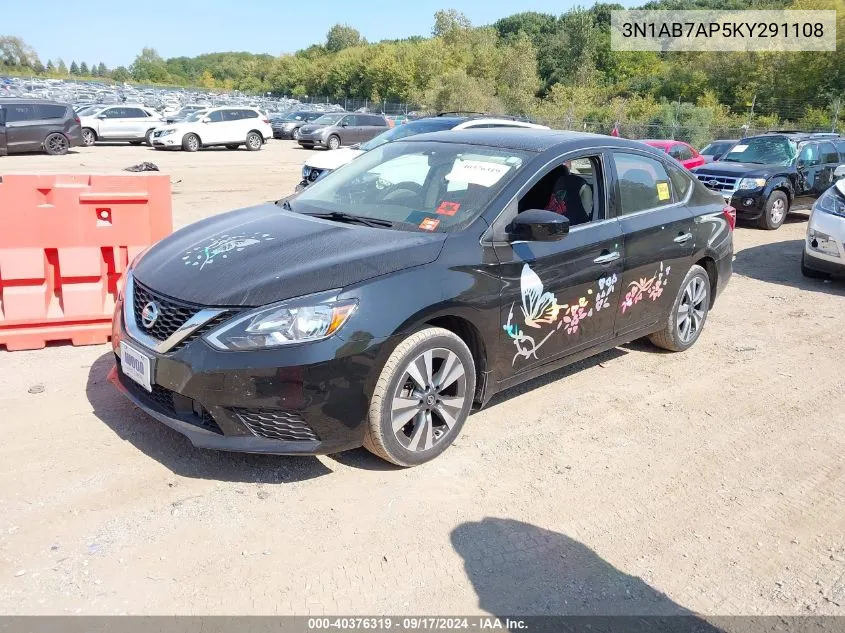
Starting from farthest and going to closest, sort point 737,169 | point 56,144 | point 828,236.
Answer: point 56,144 < point 737,169 < point 828,236

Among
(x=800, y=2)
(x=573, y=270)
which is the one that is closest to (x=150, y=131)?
(x=573, y=270)

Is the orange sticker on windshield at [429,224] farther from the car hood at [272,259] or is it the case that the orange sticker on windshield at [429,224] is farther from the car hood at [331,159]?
the car hood at [331,159]

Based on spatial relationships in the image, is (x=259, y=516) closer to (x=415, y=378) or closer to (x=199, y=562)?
(x=199, y=562)

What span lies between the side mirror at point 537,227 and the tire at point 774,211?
10030 mm

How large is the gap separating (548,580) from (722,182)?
11.7 meters

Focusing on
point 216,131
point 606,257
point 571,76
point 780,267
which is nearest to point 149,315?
point 606,257

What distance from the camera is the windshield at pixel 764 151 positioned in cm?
1334

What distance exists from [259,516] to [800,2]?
182 ft

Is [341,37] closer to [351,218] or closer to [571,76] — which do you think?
[571,76]

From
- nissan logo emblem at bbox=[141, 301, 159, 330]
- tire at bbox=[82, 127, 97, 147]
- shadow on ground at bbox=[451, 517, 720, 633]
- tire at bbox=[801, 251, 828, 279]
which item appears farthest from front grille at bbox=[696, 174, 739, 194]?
tire at bbox=[82, 127, 97, 147]

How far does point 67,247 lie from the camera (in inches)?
207

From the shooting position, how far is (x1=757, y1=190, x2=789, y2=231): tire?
12.6 meters

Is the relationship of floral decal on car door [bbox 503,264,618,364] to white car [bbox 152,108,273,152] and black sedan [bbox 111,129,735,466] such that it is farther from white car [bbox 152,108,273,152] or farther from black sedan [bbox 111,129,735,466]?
white car [bbox 152,108,273,152]

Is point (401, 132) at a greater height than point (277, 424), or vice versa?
point (401, 132)
